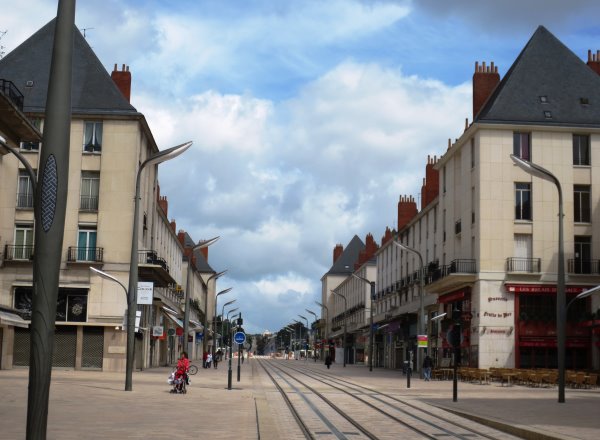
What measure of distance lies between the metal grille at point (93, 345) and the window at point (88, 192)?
21.9 ft

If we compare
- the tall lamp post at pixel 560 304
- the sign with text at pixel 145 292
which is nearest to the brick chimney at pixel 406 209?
the sign with text at pixel 145 292

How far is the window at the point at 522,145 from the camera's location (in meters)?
48.9

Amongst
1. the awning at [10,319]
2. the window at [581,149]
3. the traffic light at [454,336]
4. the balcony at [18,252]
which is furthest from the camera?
the window at [581,149]

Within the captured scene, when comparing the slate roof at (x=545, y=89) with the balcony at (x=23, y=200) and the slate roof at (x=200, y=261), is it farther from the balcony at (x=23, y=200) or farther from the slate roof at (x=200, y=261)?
the slate roof at (x=200, y=261)

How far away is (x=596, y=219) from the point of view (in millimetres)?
48656

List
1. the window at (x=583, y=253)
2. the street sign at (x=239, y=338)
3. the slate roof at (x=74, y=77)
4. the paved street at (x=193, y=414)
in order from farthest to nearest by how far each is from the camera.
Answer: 1. the window at (x=583, y=253)
2. the slate roof at (x=74, y=77)
3. the street sign at (x=239, y=338)
4. the paved street at (x=193, y=414)

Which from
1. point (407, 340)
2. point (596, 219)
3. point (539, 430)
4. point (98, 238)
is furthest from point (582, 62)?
point (539, 430)

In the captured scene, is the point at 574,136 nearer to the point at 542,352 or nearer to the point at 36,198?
the point at 542,352

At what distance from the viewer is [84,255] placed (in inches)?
1858

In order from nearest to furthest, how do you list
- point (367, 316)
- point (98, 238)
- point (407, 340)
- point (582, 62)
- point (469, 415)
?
point (469, 415)
point (98, 238)
point (582, 62)
point (407, 340)
point (367, 316)

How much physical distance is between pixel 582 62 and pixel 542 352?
1830cm

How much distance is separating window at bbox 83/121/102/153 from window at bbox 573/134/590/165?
26.9 metres

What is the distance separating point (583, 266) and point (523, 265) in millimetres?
3444

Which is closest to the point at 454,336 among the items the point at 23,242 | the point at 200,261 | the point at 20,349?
the point at 20,349
